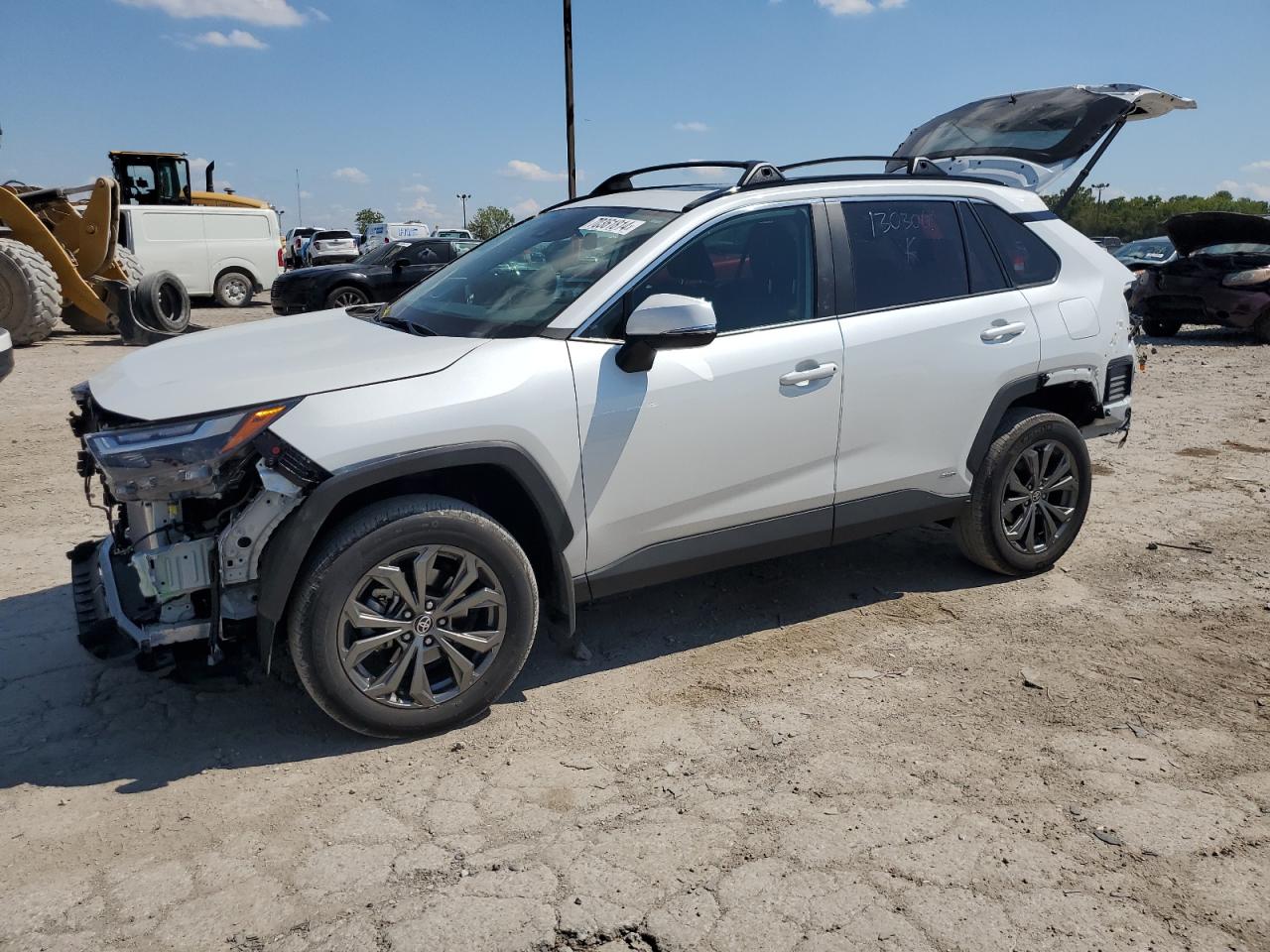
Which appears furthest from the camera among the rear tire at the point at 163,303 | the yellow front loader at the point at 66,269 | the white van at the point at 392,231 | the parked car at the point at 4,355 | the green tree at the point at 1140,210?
the green tree at the point at 1140,210

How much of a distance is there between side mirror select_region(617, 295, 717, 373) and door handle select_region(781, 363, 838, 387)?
16.4 inches

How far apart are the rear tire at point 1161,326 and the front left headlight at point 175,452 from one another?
579 inches

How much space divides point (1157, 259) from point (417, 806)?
685 inches

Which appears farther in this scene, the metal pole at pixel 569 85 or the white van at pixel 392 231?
the white van at pixel 392 231

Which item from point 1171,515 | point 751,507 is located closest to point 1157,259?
point 1171,515

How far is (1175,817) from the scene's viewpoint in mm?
2949

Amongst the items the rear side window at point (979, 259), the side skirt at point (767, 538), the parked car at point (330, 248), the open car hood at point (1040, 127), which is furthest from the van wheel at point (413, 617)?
the parked car at point (330, 248)

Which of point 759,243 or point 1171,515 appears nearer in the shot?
point 759,243

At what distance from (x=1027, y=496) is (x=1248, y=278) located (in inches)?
450

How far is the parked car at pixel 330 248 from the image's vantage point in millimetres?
32344

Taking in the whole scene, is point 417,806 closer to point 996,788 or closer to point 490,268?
point 996,788

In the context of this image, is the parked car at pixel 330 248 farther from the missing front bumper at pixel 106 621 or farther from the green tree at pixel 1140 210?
the green tree at pixel 1140 210

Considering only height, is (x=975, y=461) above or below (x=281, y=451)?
below

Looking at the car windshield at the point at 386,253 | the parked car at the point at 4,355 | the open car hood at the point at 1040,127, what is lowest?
the parked car at the point at 4,355
